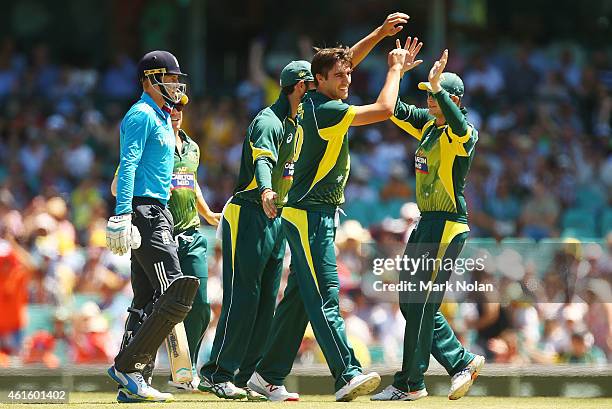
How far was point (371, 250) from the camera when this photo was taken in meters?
12.1

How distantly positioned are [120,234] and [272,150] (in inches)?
55.3

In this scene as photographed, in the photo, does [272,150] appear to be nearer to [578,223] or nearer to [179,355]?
[179,355]

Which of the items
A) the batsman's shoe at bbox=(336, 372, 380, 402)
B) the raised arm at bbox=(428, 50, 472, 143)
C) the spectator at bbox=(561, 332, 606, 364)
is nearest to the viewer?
the batsman's shoe at bbox=(336, 372, 380, 402)

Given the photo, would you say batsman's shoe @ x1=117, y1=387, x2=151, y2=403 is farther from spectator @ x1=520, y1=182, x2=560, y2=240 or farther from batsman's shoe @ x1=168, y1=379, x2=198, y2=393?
spectator @ x1=520, y1=182, x2=560, y2=240

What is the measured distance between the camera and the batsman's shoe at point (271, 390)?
9.54 metres

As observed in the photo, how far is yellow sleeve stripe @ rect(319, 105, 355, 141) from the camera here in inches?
356

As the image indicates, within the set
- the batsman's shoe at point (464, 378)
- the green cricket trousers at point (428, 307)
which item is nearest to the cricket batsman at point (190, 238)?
the green cricket trousers at point (428, 307)

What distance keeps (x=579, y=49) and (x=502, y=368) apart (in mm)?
10714

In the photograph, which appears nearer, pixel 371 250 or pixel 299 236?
pixel 299 236

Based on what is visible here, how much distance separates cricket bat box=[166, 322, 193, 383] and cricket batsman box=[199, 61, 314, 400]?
10.2 inches

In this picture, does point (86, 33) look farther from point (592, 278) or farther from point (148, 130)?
point (148, 130)

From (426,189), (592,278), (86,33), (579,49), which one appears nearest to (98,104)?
(86,33)

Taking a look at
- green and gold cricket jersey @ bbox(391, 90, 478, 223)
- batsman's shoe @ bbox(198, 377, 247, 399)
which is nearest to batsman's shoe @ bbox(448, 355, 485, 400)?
green and gold cricket jersey @ bbox(391, 90, 478, 223)

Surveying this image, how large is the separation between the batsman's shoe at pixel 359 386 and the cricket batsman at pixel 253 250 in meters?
0.69
